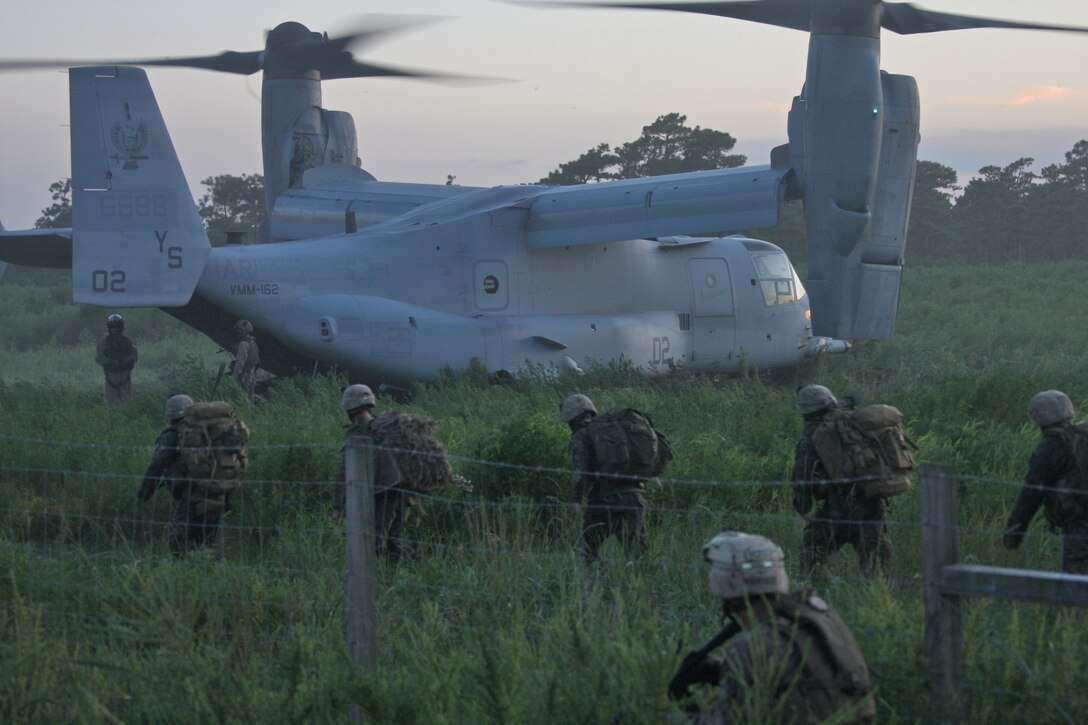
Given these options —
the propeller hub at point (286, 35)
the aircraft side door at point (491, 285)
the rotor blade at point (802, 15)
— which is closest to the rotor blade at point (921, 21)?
the rotor blade at point (802, 15)

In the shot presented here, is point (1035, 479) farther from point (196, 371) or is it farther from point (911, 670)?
point (196, 371)

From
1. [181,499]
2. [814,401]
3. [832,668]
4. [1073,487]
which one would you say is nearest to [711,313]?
[814,401]

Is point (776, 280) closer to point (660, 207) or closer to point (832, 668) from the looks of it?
point (660, 207)

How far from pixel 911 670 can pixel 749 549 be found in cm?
122

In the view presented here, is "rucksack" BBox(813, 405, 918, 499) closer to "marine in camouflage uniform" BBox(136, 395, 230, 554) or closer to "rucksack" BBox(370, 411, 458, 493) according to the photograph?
"rucksack" BBox(370, 411, 458, 493)

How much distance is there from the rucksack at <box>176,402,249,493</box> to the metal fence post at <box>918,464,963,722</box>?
5288 mm

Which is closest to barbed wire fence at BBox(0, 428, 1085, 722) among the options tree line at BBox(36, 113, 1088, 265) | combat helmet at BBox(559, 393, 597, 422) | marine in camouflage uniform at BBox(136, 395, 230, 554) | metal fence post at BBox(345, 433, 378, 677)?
metal fence post at BBox(345, 433, 378, 677)

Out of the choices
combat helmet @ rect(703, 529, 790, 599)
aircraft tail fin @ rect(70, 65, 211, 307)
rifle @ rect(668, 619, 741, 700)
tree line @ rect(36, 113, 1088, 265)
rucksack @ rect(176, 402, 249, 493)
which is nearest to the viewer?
combat helmet @ rect(703, 529, 790, 599)

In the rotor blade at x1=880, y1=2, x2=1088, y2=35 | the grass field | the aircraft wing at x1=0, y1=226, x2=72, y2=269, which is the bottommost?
the grass field

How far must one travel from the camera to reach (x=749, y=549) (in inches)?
164

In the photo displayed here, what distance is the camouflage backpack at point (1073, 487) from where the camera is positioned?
7016mm

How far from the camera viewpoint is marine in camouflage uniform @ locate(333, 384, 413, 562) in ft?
27.2

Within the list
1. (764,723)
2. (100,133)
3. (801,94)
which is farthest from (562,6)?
(764,723)

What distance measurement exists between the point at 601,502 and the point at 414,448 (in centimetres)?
126
